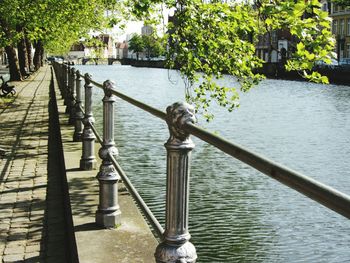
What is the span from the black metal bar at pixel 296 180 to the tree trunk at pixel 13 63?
28.3 metres

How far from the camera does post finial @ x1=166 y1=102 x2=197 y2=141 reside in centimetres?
212

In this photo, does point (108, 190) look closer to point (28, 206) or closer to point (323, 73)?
point (28, 206)

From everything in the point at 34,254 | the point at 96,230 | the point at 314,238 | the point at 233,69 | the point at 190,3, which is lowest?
the point at 314,238

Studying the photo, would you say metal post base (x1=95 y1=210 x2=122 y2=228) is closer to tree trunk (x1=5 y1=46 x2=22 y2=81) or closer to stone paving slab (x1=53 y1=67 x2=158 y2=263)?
stone paving slab (x1=53 y1=67 x2=158 y2=263)

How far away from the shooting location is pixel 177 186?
217 centimetres

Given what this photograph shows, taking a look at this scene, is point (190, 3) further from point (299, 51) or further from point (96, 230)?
point (96, 230)

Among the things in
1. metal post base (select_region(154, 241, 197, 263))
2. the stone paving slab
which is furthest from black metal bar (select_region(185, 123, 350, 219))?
the stone paving slab

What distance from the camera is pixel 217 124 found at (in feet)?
72.8

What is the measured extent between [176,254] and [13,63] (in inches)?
1206

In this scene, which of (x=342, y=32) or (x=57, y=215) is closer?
(x=57, y=215)

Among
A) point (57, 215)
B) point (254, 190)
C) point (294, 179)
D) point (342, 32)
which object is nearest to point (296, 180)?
point (294, 179)

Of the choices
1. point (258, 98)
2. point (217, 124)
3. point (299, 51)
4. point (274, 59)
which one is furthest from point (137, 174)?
point (274, 59)

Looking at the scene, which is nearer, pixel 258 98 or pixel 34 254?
pixel 34 254

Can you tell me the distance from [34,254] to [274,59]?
297 feet
